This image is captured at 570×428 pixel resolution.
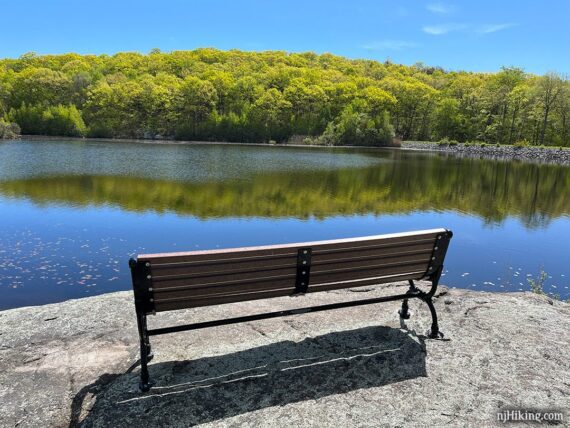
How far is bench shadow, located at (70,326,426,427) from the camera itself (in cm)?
313

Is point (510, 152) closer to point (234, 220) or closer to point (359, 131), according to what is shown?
point (359, 131)

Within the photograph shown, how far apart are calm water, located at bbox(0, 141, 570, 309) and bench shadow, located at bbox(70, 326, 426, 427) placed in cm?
550

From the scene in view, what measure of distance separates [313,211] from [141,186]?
10.7 m

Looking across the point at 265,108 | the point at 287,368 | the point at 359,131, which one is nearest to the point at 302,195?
the point at 287,368

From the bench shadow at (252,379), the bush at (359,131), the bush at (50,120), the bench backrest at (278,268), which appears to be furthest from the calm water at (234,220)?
the bush at (50,120)

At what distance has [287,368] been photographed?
3.78m

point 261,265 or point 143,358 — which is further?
point 261,265

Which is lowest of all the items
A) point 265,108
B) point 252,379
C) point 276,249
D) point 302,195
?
point 302,195

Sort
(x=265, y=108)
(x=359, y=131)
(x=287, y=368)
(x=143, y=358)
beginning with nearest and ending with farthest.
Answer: (x=143, y=358) < (x=287, y=368) < (x=359, y=131) < (x=265, y=108)

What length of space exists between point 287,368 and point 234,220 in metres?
11.6

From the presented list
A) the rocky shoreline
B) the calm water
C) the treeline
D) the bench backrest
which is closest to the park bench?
the bench backrest

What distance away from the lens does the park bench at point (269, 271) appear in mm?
3258

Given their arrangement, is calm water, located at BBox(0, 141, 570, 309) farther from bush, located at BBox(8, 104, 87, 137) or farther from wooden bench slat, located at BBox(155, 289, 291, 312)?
bush, located at BBox(8, 104, 87, 137)

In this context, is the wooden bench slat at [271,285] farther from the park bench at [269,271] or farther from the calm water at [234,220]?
the calm water at [234,220]
